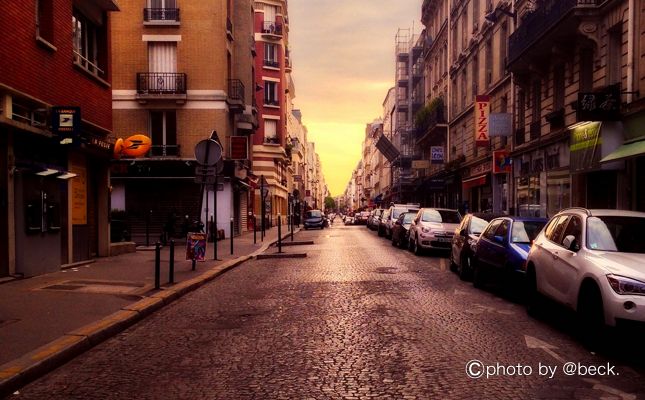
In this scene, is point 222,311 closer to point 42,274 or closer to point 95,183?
point 42,274

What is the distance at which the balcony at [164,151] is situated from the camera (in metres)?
29.2

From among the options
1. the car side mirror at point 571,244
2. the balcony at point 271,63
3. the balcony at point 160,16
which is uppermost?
the balcony at point 271,63

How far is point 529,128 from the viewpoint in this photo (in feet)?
81.4

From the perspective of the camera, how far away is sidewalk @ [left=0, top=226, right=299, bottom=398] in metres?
5.98

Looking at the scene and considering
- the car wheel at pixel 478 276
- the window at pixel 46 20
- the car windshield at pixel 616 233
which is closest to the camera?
the car windshield at pixel 616 233

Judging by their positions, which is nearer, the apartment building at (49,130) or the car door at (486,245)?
the apartment building at (49,130)

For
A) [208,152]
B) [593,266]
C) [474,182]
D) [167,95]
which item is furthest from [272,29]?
[593,266]

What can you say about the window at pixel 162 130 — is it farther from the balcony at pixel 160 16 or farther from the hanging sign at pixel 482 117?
the hanging sign at pixel 482 117

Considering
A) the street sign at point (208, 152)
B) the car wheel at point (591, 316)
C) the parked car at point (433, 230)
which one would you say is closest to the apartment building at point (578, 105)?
the parked car at point (433, 230)

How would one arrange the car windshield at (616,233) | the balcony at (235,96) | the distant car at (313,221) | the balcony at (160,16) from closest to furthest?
the car windshield at (616,233) → the balcony at (160,16) → the balcony at (235,96) → the distant car at (313,221)

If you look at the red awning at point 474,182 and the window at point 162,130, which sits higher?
the window at point 162,130

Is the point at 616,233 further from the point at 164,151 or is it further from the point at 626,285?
the point at 164,151

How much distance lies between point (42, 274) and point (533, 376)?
32.1 feet

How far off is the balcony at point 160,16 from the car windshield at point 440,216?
15.0 meters
